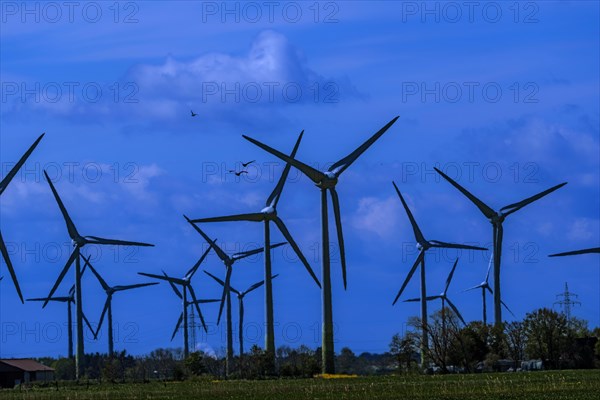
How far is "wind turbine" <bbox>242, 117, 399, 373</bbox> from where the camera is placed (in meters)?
125

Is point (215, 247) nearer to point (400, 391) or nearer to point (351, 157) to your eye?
point (351, 157)

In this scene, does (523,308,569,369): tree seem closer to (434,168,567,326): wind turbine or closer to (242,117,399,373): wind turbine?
(434,168,567,326): wind turbine

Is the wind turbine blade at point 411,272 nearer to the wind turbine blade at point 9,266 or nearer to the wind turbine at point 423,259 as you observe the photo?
the wind turbine at point 423,259

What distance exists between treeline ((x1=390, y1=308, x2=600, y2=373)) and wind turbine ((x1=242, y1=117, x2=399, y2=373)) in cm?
2554

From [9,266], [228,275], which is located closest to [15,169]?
[9,266]

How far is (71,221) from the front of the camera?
537 feet

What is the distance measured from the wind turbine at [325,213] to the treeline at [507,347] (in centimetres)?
2554

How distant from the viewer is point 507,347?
166 metres

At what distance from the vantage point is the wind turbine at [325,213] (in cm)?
12519

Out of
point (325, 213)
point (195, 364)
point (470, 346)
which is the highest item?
point (325, 213)

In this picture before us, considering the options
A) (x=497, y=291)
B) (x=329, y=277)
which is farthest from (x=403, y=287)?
(x=329, y=277)

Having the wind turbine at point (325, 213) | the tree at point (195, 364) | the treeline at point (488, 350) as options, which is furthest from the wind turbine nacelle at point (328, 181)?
the tree at point (195, 364)

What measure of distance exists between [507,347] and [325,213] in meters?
44.7

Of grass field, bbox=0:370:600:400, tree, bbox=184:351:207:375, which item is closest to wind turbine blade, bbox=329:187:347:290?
grass field, bbox=0:370:600:400
